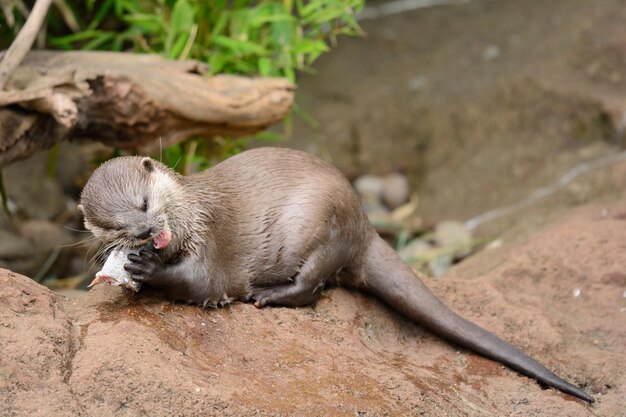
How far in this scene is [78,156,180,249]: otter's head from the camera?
2.10 m

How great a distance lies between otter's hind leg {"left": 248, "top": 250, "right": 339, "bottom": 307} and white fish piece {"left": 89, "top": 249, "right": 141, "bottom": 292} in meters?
0.40

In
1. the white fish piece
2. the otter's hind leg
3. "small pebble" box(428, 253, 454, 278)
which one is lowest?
"small pebble" box(428, 253, 454, 278)

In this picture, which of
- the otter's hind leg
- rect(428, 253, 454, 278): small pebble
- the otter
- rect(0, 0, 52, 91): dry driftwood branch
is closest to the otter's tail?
the otter

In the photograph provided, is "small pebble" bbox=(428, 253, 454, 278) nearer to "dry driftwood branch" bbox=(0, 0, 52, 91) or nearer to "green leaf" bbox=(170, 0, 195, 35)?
"green leaf" bbox=(170, 0, 195, 35)

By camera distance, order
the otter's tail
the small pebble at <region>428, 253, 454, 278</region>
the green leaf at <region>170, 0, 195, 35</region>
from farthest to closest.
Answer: the small pebble at <region>428, 253, 454, 278</region>, the green leaf at <region>170, 0, 195, 35</region>, the otter's tail

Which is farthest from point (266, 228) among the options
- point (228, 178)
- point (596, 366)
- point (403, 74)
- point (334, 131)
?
point (403, 74)

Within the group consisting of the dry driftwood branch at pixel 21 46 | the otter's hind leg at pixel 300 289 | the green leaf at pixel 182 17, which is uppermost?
the dry driftwood branch at pixel 21 46

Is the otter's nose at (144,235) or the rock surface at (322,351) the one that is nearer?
the rock surface at (322,351)

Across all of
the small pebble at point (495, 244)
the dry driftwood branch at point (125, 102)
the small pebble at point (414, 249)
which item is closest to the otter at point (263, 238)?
the dry driftwood branch at point (125, 102)

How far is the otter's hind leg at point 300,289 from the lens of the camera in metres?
2.39

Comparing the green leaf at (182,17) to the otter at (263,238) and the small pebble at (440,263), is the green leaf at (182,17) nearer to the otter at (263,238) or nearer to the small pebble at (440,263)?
the otter at (263,238)

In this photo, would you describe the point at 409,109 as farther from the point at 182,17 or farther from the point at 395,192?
the point at 182,17

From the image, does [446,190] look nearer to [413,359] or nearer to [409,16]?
[409,16]

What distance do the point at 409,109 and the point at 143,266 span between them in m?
3.46
